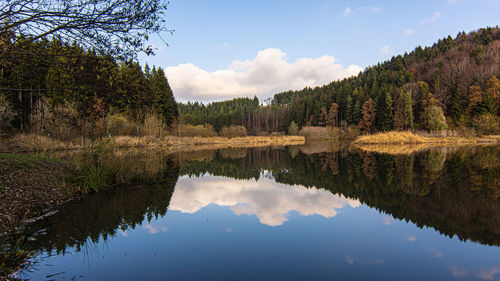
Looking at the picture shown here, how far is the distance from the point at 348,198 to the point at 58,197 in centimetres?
721

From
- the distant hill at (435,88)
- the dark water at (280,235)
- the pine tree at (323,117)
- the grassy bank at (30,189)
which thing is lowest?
the dark water at (280,235)

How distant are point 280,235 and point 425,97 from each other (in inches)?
2006

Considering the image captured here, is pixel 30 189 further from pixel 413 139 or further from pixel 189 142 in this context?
pixel 413 139

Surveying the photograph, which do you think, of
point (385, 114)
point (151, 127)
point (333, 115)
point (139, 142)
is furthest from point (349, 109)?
point (139, 142)

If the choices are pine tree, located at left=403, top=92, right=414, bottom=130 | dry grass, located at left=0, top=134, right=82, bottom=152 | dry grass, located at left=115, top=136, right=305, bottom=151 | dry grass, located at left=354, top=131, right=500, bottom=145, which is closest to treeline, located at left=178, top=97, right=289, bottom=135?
dry grass, located at left=115, top=136, right=305, bottom=151

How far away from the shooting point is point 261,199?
23.9ft

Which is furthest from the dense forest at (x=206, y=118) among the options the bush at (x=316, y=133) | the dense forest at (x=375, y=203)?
the bush at (x=316, y=133)

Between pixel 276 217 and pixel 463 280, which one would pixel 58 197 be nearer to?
pixel 276 217

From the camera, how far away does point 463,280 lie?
2969mm

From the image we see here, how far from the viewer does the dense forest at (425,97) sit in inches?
1529

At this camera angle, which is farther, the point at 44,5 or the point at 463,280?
the point at 44,5

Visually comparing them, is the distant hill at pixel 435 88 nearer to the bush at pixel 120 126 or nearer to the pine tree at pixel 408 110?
the pine tree at pixel 408 110

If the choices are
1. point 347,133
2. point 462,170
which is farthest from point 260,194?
point 347,133

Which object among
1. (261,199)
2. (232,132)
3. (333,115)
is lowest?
(261,199)
